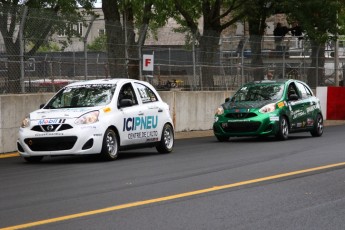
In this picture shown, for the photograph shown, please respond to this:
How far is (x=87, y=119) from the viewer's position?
14406 millimetres

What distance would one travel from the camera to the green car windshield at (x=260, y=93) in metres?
20.8

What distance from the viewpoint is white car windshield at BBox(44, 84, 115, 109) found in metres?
15.3

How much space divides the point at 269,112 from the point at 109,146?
6.21 metres

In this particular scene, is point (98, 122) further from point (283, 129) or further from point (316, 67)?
point (316, 67)

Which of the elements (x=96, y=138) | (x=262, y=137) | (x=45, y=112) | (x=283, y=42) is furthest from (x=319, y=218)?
(x=283, y=42)

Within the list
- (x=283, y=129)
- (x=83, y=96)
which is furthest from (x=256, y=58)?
(x=83, y=96)

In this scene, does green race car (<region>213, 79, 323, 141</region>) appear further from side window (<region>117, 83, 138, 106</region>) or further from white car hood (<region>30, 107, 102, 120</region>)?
white car hood (<region>30, 107, 102, 120</region>)

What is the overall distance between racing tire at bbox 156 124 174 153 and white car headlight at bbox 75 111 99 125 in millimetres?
2434

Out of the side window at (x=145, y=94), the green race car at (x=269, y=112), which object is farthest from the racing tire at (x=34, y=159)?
the green race car at (x=269, y=112)

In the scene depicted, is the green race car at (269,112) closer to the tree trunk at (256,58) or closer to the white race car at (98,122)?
the white race car at (98,122)

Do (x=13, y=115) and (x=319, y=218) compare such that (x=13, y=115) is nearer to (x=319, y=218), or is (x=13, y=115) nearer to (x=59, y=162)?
(x=59, y=162)

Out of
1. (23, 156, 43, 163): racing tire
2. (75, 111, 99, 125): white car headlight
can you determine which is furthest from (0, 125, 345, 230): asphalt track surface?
(75, 111, 99, 125): white car headlight

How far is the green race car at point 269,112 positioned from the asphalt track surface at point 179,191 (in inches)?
122

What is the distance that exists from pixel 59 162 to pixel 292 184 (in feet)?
18.0
